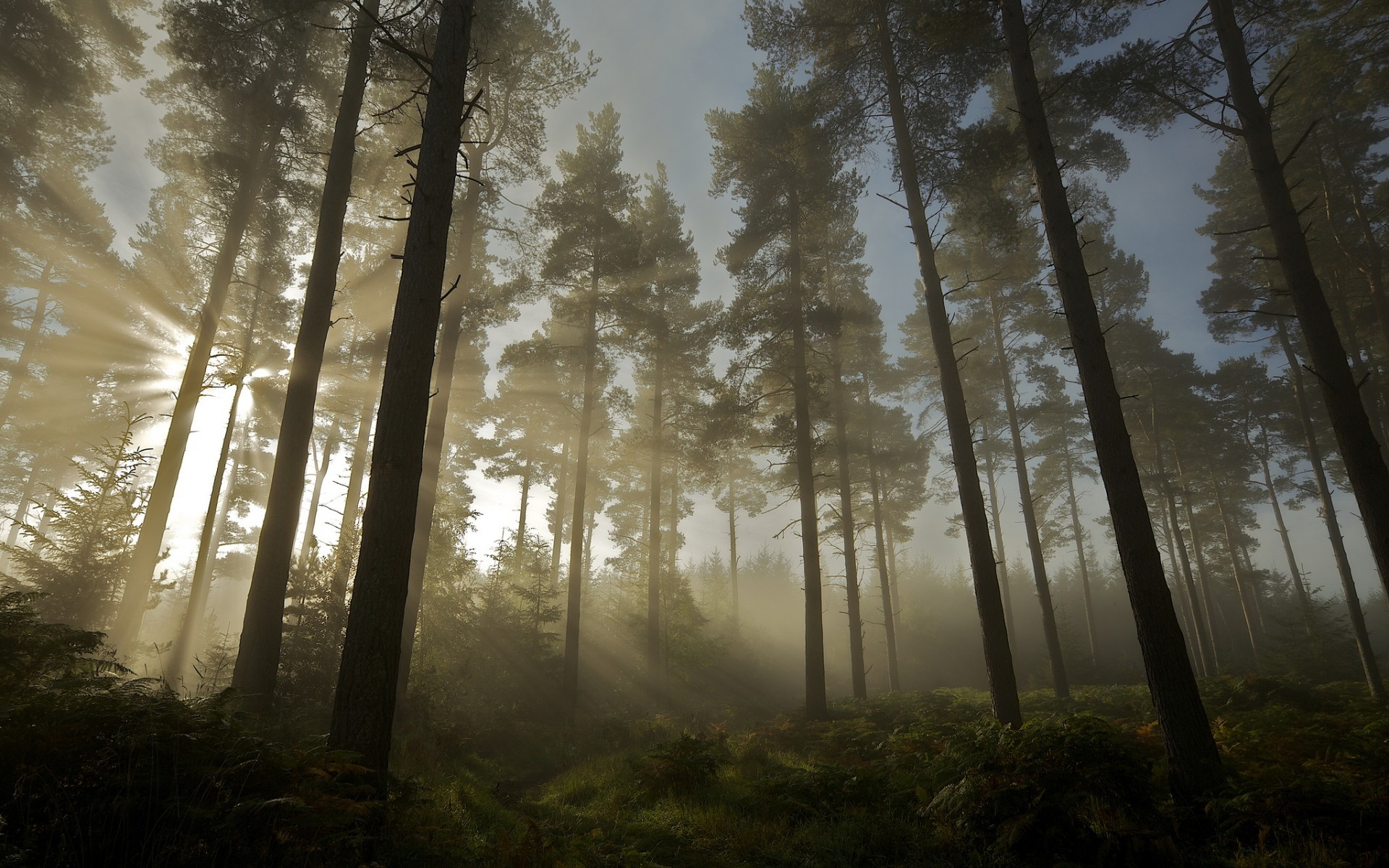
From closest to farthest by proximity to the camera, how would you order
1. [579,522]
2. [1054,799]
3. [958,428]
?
[1054,799] < [958,428] < [579,522]

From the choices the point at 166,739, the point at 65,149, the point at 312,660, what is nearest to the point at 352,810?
the point at 166,739

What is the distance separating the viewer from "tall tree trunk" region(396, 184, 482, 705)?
12.3 metres

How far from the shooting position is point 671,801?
712 centimetres

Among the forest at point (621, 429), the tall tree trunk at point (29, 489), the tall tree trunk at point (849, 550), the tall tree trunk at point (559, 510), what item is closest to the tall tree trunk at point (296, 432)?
the forest at point (621, 429)

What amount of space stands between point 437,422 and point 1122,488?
13.1 metres

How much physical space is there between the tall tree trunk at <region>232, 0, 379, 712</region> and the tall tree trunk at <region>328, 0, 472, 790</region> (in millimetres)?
2259

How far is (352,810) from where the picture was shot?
352 cm

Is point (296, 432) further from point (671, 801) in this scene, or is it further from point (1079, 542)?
point (1079, 542)

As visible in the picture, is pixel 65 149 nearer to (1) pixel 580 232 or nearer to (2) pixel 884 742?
(1) pixel 580 232

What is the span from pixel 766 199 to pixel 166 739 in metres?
16.8

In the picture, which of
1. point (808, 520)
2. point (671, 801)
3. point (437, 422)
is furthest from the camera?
point (808, 520)

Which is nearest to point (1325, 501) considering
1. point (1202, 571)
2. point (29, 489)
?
point (1202, 571)

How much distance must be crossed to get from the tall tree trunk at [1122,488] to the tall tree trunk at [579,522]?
12.3 metres

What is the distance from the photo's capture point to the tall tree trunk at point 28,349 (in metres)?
20.3
